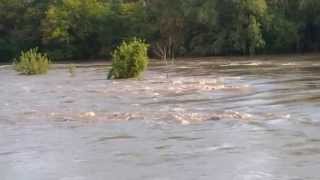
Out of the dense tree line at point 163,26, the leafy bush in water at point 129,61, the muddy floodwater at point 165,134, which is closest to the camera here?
the muddy floodwater at point 165,134

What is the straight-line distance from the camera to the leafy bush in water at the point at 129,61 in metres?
36.9

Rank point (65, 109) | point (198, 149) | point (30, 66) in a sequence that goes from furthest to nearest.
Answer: point (30, 66) → point (65, 109) → point (198, 149)

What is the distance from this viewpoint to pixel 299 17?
2640 inches

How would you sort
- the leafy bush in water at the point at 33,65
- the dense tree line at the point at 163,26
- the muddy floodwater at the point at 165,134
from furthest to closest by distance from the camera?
1. the dense tree line at the point at 163,26
2. the leafy bush in water at the point at 33,65
3. the muddy floodwater at the point at 165,134

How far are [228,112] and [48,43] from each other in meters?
56.1

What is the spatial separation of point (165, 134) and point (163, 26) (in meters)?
54.9

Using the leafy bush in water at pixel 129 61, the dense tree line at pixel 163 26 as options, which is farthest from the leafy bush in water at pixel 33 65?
the dense tree line at pixel 163 26

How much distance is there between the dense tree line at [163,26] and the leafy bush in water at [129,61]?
91.8ft

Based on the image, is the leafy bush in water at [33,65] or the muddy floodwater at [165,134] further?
the leafy bush in water at [33,65]

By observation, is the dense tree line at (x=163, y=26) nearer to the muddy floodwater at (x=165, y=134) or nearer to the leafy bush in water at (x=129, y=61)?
the leafy bush in water at (x=129, y=61)

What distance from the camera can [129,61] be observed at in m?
37.0

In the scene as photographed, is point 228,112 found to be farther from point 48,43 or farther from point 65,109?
point 48,43

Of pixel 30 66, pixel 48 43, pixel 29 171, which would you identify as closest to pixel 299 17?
pixel 48 43

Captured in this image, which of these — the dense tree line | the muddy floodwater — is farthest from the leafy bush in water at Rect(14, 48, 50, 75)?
the dense tree line
